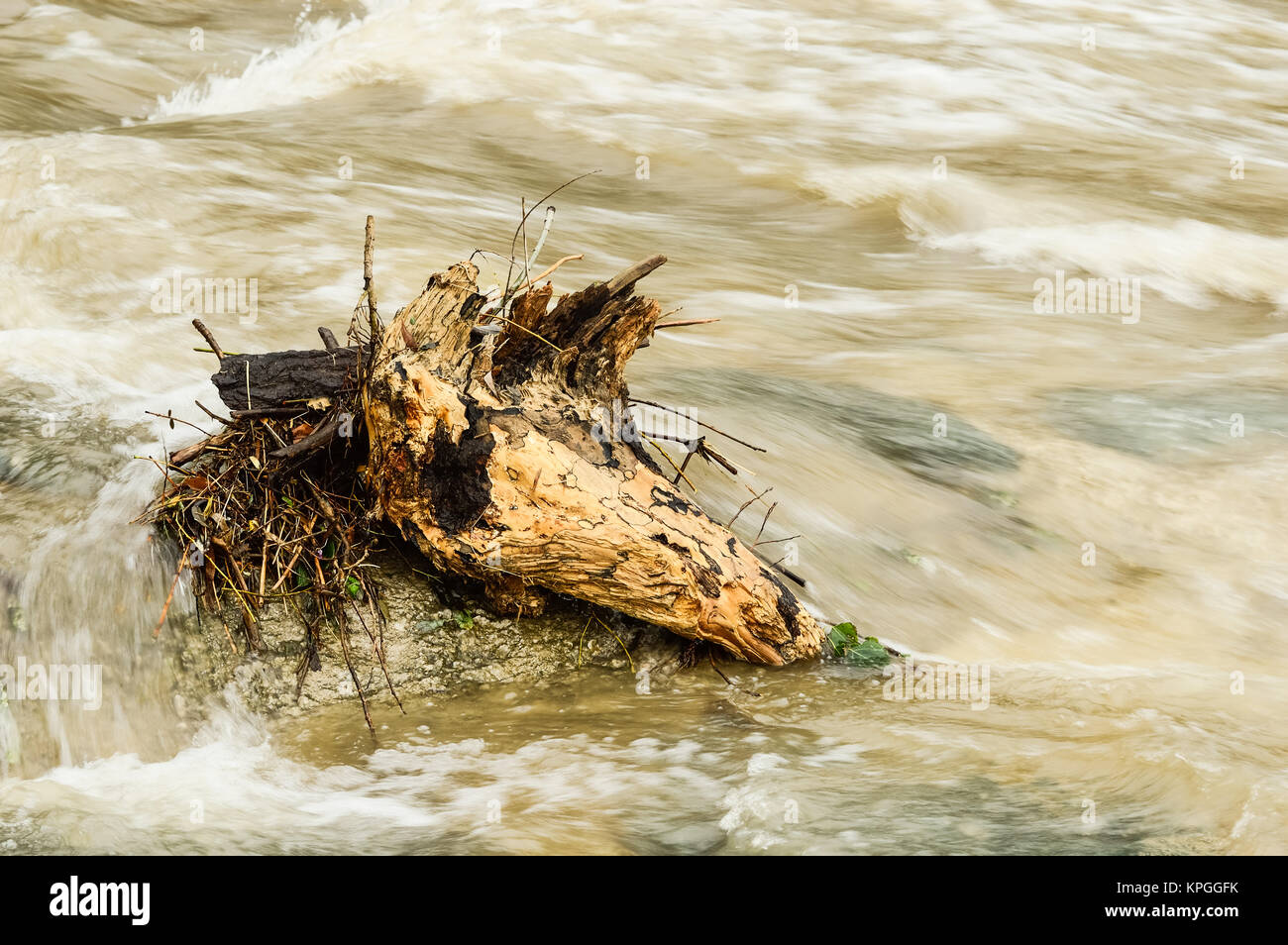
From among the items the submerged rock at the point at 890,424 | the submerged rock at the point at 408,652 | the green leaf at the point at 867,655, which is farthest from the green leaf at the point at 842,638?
the submerged rock at the point at 890,424

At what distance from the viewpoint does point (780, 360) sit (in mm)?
6156

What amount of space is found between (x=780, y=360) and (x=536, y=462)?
282cm

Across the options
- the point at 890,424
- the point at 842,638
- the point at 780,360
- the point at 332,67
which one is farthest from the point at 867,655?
the point at 332,67

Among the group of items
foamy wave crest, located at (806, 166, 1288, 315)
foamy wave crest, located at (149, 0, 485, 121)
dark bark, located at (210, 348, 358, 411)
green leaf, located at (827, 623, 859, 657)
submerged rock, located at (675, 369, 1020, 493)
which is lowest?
green leaf, located at (827, 623, 859, 657)

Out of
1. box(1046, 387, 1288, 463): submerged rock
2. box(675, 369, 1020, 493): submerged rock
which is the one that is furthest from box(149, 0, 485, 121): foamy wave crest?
box(1046, 387, 1288, 463): submerged rock

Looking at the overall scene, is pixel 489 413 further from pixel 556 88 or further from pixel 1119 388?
pixel 556 88

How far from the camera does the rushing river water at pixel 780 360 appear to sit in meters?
3.24

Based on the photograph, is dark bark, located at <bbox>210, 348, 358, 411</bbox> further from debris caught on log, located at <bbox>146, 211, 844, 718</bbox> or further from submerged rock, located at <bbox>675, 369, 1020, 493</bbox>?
submerged rock, located at <bbox>675, 369, 1020, 493</bbox>

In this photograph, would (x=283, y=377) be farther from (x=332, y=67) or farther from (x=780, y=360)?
(x=332, y=67)

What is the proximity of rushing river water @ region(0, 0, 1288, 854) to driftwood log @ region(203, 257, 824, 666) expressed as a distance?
0.30m

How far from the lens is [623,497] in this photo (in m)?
3.70

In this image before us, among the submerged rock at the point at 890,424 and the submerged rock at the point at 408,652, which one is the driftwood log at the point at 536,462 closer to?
the submerged rock at the point at 408,652

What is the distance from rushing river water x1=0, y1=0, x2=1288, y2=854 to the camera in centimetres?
324
